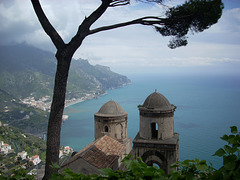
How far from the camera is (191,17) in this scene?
21.3 ft

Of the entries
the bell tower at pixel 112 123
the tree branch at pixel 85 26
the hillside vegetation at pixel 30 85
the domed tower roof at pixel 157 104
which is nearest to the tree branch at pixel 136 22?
the tree branch at pixel 85 26

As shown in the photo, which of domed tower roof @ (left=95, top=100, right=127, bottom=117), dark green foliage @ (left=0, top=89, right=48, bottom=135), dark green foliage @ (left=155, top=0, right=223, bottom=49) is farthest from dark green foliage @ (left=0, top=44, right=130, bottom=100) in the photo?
dark green foliage @ (left=155, top=0, right=223, bottom=49)

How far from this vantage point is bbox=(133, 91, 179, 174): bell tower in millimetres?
8602

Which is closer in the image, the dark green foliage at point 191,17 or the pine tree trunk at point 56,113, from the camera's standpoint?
the pine tree trunk at point 56,113

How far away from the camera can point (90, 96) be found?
127 metres

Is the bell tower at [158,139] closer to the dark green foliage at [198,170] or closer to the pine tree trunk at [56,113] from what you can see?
the pine tree trunk at [56,113]

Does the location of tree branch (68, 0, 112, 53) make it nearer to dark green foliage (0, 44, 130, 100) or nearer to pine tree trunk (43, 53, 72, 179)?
pine tree trunk (43, 53, 72, 179)

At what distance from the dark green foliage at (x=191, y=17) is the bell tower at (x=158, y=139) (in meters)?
2.99

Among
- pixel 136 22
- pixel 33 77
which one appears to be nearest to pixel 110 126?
pixel 136 22

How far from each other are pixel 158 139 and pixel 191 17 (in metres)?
4.88

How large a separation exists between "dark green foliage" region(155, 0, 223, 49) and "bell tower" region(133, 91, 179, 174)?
9.82 feet

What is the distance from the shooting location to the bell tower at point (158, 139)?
28.2ft

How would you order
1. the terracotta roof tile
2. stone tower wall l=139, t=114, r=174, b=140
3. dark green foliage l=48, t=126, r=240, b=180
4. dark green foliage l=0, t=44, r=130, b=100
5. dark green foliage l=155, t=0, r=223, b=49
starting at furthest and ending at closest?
dark green foliage l=0, t=44, r=130, b=100, the terracotta roof tile, stone tower wall l=139, t=114, r=174, b=140, dark green foliage l=155, t=0, r=223, b=49, dark green foliage l=48, t=126, r=240, b=180

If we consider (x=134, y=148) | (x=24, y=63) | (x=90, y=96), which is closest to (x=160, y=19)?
(x=134, y=148)
